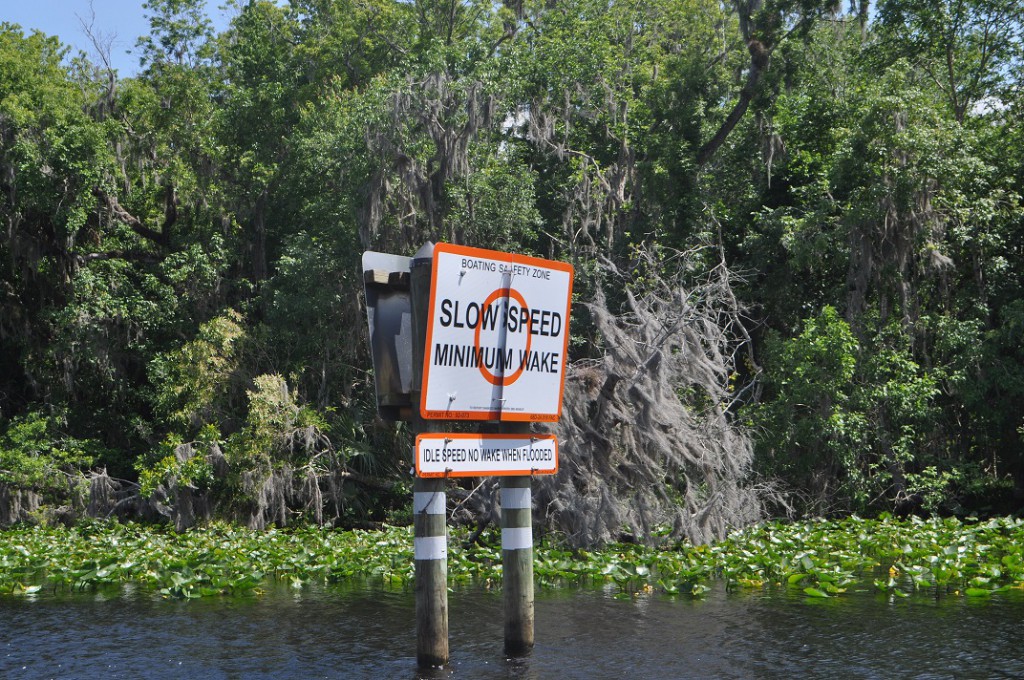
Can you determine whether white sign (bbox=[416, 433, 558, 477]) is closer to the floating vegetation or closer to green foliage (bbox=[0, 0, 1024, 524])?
the floating vegetation

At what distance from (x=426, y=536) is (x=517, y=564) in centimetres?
91

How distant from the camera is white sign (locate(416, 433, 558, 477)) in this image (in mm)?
7859

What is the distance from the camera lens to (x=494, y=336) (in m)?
8.54

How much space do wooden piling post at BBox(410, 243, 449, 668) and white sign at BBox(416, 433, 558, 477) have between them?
0.64 feet

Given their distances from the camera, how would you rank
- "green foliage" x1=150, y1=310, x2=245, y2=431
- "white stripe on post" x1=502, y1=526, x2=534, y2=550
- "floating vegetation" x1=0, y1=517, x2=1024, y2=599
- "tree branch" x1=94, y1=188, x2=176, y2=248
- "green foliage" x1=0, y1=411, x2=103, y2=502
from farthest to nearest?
"tree branch" x1=94, y1=188, x2=176, y2=248 → "green foliage" x1=150, y1=310, x2=245, y2=431 → "green foliage" x1=0, y1=411, x2=103, y2=502 → "floating vegetation" x1=0, y1=517, x2=1024, y2=599 → "white stripe on post" x1=502, y1=526, x2=534, y2=550

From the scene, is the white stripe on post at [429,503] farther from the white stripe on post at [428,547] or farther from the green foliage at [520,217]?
the green foliage at [520,217]

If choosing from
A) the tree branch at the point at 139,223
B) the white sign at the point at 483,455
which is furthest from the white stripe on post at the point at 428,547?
the tree branch at the point at 139,223

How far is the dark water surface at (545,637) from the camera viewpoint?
8.39m

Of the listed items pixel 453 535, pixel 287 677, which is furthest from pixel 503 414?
pixel 453 535

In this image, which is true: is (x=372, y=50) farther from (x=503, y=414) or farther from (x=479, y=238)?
(x=503, y=414)

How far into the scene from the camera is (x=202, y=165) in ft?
79.7

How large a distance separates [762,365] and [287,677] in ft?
46.4

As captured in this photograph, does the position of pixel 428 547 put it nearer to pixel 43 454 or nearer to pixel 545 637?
pixel 545 637

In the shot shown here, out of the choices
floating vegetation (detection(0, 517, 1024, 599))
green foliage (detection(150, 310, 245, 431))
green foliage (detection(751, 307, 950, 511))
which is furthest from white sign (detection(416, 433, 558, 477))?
green foliage (detection(150, 310, 245, 431))
